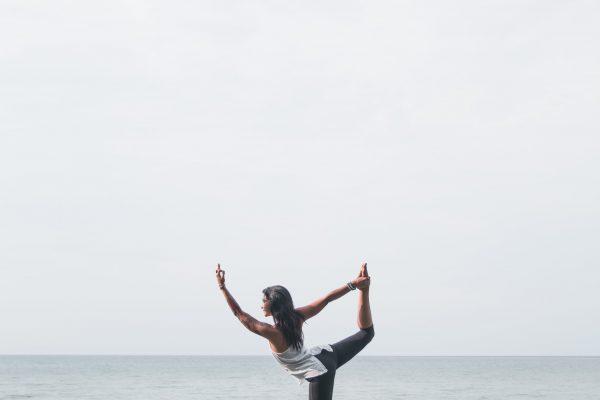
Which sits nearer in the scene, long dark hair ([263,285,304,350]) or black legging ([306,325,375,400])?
long dark hair ([263,285,304,350])

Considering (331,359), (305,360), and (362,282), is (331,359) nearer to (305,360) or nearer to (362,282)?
(305,360)

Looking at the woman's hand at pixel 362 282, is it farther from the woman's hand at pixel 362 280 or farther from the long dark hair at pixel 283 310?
the long dark hair at pixel 283 310

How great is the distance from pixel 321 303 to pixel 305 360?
0.53 meters

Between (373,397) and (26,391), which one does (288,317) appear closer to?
(373,397)

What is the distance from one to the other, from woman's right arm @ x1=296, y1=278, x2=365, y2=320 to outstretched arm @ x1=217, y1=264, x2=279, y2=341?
10.9 inches

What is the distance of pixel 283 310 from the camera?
6461 millimetres

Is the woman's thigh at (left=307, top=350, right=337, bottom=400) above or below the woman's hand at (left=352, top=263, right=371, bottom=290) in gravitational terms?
below

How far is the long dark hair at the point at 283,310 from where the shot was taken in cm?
646

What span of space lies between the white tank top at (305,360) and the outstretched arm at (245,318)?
243 mm

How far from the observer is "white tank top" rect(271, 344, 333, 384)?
6629 millimetres

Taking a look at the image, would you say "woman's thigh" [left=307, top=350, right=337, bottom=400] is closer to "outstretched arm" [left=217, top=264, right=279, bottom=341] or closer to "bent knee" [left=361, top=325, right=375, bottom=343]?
"bent knee" [left=361, top=325, right=375, bottom=343]

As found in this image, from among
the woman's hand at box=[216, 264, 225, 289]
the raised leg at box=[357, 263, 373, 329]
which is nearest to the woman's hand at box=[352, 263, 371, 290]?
the raised leg at box=[357, 263, 373, 329]

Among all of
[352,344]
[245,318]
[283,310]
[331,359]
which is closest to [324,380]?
[331,359]

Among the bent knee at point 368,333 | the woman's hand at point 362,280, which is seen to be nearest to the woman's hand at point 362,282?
the woman's hand at point 362,280
